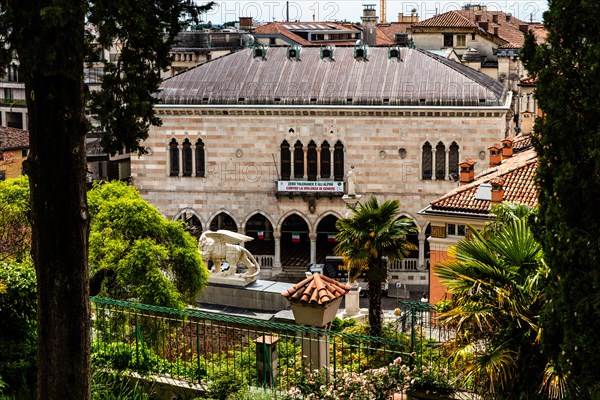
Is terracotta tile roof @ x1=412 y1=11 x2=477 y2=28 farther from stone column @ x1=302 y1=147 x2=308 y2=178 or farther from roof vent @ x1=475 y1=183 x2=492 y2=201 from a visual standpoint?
roof vent @ x1=475 y1=183 x2=492 y2=201

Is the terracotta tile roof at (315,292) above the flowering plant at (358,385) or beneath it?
above

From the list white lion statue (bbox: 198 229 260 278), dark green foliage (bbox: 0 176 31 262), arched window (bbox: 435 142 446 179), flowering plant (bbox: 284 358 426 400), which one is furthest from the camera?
arched window (bbox: 435 142 446 179)

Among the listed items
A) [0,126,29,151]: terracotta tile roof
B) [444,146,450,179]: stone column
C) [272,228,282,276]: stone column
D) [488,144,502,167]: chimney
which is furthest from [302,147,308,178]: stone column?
[0,126,29,151]: terracotta tile roof

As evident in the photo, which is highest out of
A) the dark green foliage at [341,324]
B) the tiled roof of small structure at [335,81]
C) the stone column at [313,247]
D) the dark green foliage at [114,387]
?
the tiled roof of small structure at [335,81]

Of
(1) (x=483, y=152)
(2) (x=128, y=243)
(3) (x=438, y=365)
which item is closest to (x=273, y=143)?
(1) (x=483, y=152)

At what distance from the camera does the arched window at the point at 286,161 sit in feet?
173

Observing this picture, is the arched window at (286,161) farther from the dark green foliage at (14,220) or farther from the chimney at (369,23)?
the dark green foliage at (14,220)

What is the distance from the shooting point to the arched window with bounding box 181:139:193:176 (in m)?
53.6

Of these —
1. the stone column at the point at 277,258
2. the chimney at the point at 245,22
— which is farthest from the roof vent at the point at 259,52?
the chimney at the point at 245,22

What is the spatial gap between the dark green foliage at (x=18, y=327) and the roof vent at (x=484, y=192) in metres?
18.5

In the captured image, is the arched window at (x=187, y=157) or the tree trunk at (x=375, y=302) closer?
the tree trunk at (x=375, y=302)

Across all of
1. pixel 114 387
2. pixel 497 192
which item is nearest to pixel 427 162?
pixel 497 192

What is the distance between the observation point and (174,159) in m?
53.9

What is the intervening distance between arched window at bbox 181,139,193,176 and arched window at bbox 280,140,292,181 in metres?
4.66
